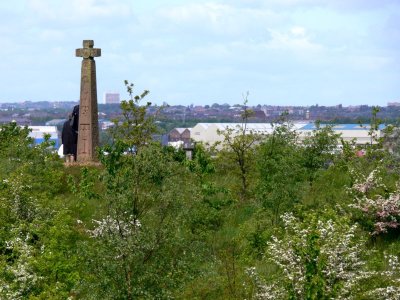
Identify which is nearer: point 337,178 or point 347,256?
point 347,256

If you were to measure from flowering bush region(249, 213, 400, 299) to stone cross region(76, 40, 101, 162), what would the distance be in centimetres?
1586

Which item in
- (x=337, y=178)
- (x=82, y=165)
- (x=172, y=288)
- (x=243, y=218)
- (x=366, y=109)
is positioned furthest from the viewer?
(x=366, y=109)

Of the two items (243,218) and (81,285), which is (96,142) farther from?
(81,285)

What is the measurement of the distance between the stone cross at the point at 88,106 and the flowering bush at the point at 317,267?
624 inches

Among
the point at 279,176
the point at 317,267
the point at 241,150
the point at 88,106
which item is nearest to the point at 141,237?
the point at 317,267

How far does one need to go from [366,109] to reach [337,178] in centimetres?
4906

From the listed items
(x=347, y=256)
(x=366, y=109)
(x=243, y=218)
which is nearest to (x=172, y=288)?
(x=347, y=256)

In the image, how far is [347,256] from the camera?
14.7 m

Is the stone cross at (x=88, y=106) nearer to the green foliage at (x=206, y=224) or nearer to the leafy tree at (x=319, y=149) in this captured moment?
the green foliage at (x=206, y=224)

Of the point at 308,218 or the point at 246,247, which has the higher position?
the point at 308,218

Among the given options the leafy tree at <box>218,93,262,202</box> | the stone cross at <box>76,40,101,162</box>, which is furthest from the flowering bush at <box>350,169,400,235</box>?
the stone cross at <box>76,40,101,162</box>

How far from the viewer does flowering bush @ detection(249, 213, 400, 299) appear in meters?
13.9

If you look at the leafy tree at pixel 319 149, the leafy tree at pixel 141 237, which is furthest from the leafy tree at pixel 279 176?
the leafy tree at pixel 141 237

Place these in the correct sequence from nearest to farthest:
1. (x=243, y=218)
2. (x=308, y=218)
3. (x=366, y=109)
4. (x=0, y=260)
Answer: (x=308, y=218) < (x=0, y=260) < (x=243, y=218) < (x=366, y=109)
